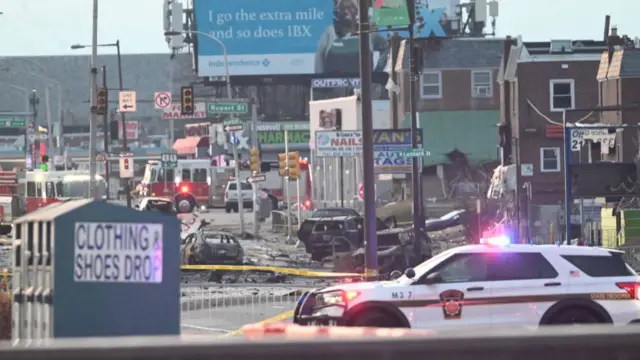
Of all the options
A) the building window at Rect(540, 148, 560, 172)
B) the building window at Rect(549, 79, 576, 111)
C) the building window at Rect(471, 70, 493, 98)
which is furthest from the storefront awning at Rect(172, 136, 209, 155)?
the building window at Rect(549, 79, 576, 111)

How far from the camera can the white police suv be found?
1653 cm

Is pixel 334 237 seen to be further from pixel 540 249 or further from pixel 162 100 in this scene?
pixel 162 100

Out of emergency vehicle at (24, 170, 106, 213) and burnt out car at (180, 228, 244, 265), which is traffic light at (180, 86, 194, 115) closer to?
emergency vehicle at (24, 170, 106, 213)

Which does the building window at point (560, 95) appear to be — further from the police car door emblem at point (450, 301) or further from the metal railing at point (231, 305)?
the police car door emblem at point (450, 301)

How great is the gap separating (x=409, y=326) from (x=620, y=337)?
382 inches

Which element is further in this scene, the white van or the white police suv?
the white van

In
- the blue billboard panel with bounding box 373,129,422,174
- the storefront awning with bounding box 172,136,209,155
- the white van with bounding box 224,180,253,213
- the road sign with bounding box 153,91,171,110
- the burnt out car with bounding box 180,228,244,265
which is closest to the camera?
the burnt out car with bounding box 180,228,244,265

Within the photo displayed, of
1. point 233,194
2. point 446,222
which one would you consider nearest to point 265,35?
point 233,194

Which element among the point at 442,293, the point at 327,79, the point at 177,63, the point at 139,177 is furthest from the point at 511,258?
the point at 177,63

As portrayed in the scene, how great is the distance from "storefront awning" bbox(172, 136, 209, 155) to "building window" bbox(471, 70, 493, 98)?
46.2 meters

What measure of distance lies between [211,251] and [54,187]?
65.1 ft

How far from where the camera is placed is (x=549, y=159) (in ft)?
182

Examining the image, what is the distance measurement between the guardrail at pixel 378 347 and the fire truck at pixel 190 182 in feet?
208

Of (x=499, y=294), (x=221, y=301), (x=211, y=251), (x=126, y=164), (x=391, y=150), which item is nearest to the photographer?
(x=499, y=294)
